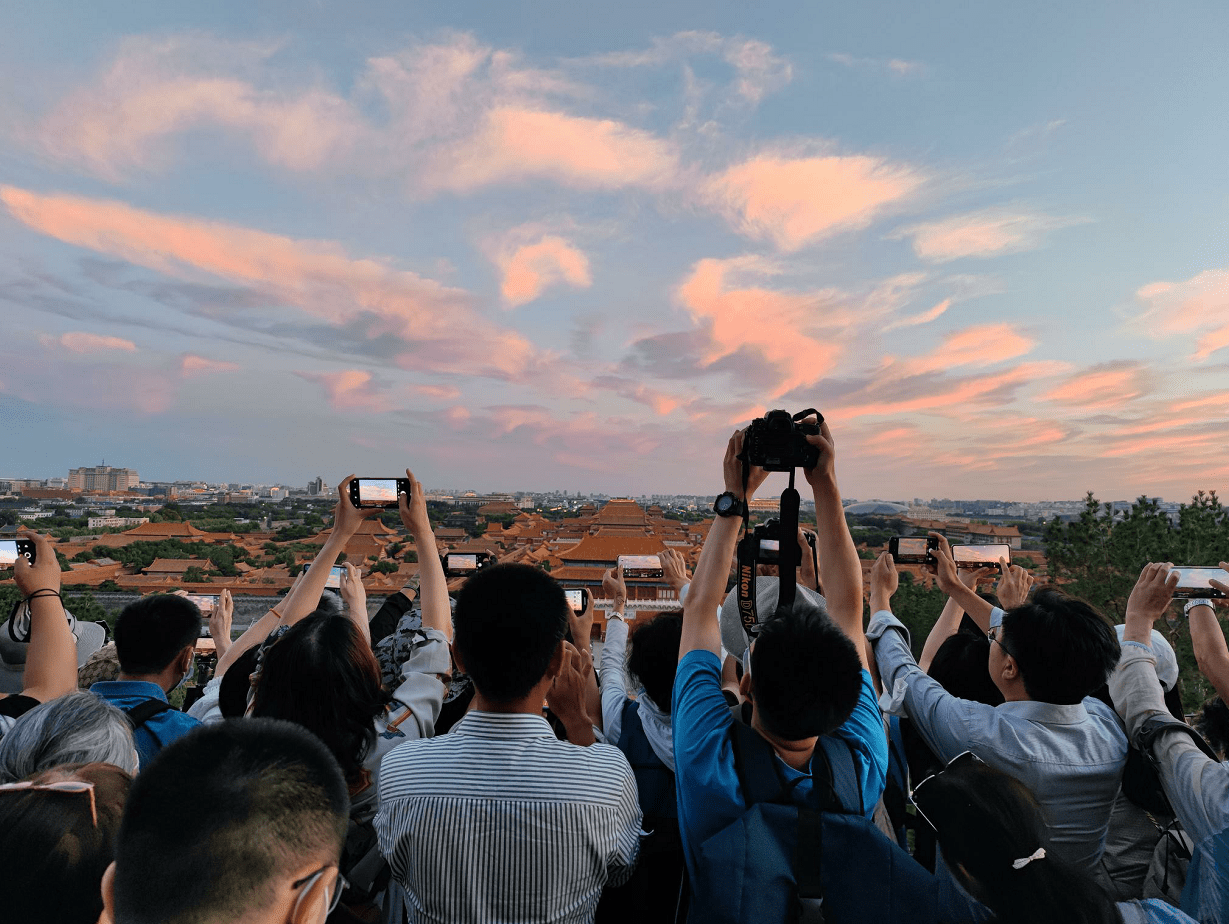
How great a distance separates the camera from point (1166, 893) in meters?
1.75

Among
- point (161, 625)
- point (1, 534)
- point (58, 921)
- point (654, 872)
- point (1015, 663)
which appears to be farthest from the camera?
point (1, 534)

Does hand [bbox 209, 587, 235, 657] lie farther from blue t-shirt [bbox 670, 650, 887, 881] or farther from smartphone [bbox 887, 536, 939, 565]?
smartphone [bbox 887, 536, 939, 565]

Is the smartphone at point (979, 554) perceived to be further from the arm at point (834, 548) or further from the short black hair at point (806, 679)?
the short black hair at point (806, 679)

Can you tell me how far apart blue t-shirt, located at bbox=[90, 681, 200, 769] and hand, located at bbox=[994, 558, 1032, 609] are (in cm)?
342

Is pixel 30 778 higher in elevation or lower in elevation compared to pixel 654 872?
higher

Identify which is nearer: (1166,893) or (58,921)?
(58,921)

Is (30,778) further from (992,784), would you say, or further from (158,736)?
(992,784)

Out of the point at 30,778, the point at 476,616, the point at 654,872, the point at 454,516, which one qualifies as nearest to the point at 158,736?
the point at 30,778

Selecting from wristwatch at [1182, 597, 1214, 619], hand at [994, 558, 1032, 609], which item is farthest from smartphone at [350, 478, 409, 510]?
hand at [994, 558, 1032, 609]

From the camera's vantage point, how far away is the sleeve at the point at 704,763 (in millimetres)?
1296

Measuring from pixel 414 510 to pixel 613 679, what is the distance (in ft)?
3.35

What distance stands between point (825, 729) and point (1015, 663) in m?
1.05

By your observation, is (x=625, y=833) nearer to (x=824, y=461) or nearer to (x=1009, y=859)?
(x=1009, y=859)

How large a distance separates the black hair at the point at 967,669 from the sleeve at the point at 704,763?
5.25ft
